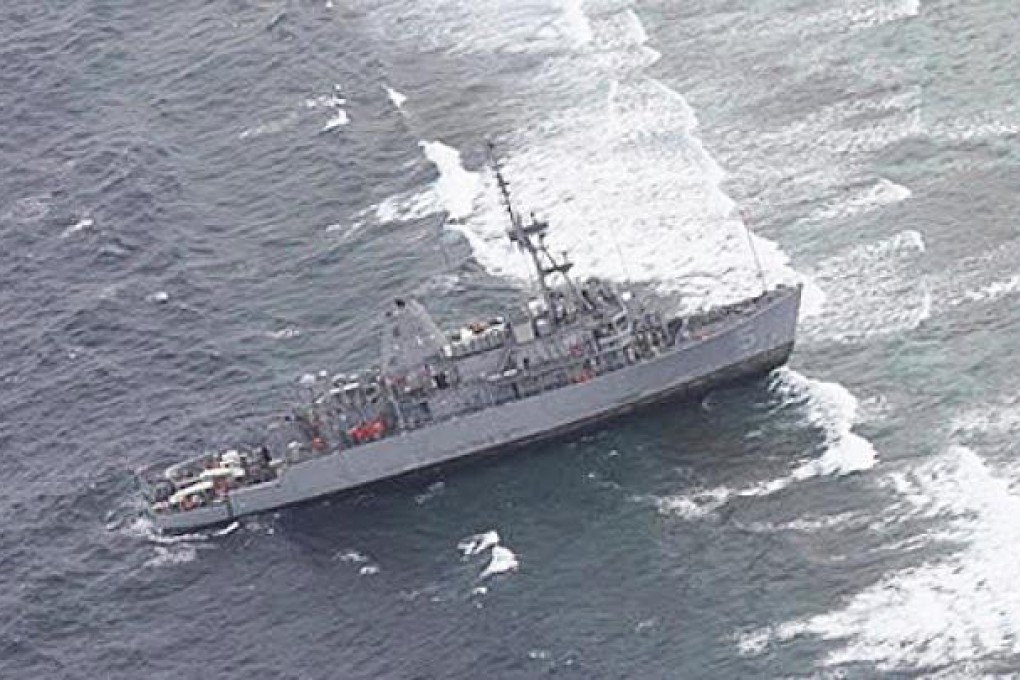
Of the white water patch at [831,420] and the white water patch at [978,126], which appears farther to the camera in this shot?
the white water patch at [978,126]

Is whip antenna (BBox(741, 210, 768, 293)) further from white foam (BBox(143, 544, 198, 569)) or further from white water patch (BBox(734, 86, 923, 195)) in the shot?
white foam (BBox(143, 544, 198, 569))

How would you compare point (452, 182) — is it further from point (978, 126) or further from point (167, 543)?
point (167, 543)

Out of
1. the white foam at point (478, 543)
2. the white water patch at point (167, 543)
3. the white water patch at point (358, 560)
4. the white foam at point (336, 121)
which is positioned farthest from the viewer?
the white foam at point (336, 121)

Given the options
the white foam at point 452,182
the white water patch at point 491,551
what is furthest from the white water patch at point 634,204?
the white water patch at point 491,551

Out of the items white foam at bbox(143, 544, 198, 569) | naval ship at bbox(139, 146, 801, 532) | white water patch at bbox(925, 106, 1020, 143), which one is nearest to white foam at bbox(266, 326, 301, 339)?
naval ship at bbox(139, 146, 801, 532)

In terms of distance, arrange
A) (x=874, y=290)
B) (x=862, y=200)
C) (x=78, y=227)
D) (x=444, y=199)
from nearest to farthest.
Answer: (x=874, y=290)
(x=862, y=200)
(x=444, y=199)
(x=78, y=227)

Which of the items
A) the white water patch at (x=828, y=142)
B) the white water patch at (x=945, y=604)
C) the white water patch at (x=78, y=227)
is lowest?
the white water patch at (x=945, y=604)

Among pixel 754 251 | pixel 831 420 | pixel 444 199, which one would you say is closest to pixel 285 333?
pixel 444 199

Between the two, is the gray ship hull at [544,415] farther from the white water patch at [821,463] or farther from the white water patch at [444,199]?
the white water patch at [444,199]
